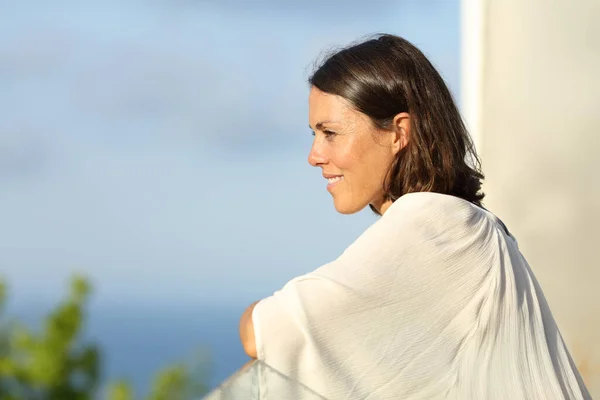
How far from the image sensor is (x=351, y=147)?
4.93 ft

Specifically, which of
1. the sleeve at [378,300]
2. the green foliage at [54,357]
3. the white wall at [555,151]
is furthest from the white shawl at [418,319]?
the white wall at [555,151]

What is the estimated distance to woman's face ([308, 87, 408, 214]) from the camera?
1496mm

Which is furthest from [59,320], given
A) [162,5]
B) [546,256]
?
[162,5]

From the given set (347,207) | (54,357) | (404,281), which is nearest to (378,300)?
(404,281)

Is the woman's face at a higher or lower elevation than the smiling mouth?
higher

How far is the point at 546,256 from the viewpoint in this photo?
124 inches

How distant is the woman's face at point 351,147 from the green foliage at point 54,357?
782 millimetres

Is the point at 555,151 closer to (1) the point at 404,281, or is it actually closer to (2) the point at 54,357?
(2) the point at 54,357

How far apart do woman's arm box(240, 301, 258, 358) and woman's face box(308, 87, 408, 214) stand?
345 mm

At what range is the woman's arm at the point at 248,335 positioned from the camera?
1230 mm

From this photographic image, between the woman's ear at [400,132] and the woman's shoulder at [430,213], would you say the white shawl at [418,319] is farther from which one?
the woman's ear at [400,132]

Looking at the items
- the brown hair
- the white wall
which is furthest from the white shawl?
the white wall

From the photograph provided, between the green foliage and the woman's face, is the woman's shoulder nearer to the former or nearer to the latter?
the woman's face

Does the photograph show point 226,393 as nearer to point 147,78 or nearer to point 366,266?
point 366,266
